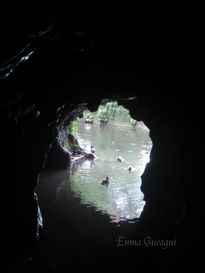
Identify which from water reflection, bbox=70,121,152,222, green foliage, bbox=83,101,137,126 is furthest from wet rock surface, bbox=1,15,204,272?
green foliage, bbox=83,101,137,126

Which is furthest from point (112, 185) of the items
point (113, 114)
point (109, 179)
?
point (113, 114)

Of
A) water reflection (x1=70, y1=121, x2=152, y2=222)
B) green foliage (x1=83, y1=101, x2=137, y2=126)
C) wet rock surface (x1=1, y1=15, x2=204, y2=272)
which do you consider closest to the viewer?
wet rock surface (x1=1, y1=15, x2=204, y2=272)

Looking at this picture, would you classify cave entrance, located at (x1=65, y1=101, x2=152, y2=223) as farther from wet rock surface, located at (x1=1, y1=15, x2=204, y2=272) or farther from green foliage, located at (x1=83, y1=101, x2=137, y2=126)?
green foliage, located at (x1=83, y1=101, x2=137, y2=126)

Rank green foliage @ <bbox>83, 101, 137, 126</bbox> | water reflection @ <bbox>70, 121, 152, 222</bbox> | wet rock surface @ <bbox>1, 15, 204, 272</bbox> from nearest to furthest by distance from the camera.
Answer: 1. wet rock surface @ <bbox>1, 15, 204, 272</bbox>
2. water reflection @ <bbox>70, 121, 152, 222</bbox>
3. green foliage @ <bbox>83, 101, 137, 126</bbox>

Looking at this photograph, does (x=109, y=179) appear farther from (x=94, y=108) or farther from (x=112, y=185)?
(x=94, y=108)

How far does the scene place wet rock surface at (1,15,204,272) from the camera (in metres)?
5.30

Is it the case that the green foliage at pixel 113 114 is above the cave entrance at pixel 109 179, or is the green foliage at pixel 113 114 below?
below

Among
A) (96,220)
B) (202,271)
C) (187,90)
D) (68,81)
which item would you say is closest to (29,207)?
(96,220)

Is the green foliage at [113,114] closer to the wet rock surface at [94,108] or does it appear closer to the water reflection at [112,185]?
the water reflection at [112,185]

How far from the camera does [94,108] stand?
1045cm

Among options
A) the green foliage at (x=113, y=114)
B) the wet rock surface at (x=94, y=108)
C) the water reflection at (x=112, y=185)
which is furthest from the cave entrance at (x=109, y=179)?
the green foliage at (x=113, y=114)

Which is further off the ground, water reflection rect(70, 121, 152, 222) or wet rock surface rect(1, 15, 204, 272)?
wet rock surface rect(1, 15, 204, 272)

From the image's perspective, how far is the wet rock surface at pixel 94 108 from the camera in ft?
17.4

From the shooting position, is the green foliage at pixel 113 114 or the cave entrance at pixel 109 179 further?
the green foliage at pixel 113 114
